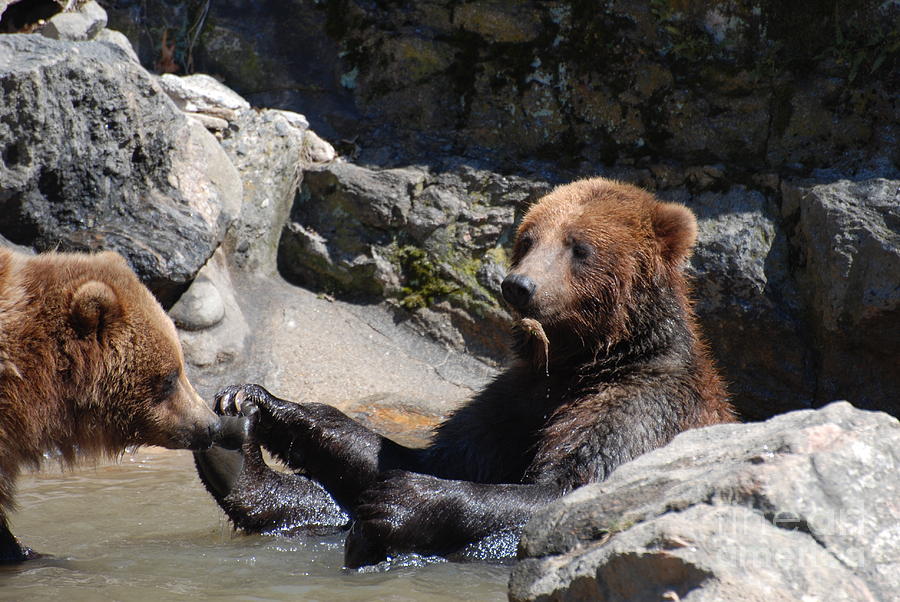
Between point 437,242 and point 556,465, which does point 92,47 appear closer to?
point 437,242

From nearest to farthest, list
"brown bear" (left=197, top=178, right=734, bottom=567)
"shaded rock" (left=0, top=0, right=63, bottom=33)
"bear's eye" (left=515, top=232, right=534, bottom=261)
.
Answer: "brown bear" (left=197, top=178, right=734, bottom=567) < "bear's eye" (left=515, top=232, right=534, bottom=261) < "shaded rock" (left=0, top=0, right=63, bottom=33)

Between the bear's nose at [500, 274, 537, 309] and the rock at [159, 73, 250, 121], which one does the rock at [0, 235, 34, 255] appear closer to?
the rock at [159, 73, 250, 121]

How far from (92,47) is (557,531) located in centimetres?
596

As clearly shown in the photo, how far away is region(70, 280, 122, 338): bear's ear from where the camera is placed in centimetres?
423

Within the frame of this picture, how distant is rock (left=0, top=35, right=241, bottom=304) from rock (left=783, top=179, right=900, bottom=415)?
5112 millimetres

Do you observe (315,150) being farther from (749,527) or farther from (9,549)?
(749,527)

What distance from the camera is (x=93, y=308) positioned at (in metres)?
4.26

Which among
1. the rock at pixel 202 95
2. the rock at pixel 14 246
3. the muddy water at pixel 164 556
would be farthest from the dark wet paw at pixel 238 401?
A: the rock at pixel 202 95

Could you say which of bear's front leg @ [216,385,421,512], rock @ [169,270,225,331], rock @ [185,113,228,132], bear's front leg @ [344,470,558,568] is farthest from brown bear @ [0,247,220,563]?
rock @ [185,113,228,132]

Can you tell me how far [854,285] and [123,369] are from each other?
599cm

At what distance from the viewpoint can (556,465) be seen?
4957 millimetres

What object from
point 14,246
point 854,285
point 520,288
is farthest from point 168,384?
point 854,285

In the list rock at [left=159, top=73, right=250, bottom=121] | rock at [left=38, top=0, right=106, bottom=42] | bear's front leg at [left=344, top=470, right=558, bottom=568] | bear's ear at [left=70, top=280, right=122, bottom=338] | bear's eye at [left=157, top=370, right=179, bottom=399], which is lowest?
bear's front leg at [left=344, top=470, right=558, bottom=568]

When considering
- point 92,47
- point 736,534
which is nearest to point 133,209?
point 92,47
